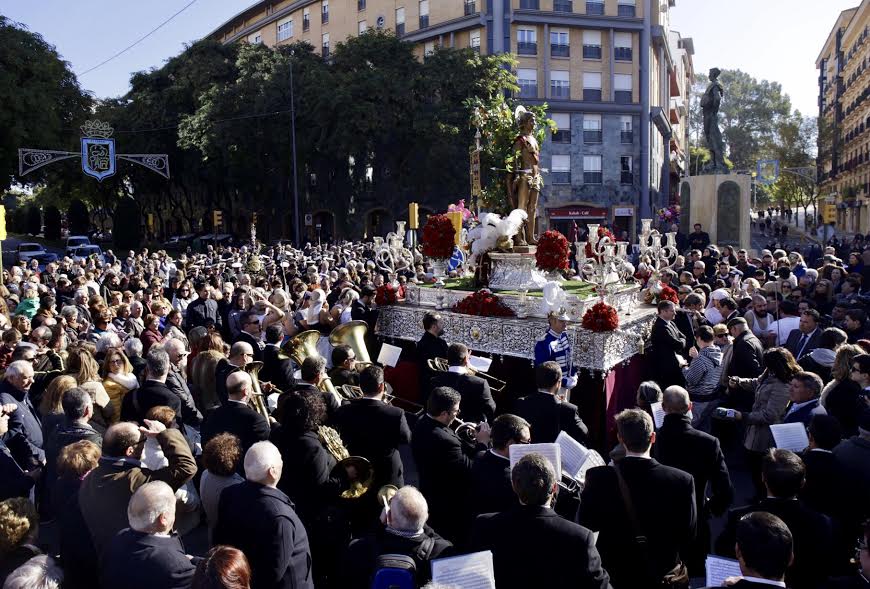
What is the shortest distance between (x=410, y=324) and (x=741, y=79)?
8022cm

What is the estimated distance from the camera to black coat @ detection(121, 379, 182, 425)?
6525mm

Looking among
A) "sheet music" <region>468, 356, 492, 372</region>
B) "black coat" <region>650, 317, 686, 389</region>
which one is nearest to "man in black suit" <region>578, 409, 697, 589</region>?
"sheet music" <region>468, 356, 492, 372</region>

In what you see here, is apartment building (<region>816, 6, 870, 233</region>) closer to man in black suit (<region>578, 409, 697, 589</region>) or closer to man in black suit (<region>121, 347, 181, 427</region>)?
man in black suit (<region>578, 409, 697, 589</region>)

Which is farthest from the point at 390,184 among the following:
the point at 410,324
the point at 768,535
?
the point at 768,535

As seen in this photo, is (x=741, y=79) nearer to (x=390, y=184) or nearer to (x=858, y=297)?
(x=390, y=184)

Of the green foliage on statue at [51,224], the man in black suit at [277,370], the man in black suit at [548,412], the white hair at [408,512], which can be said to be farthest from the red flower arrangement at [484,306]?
the green foliage on statue at [51,224]

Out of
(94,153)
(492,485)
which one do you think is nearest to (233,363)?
(492,485)

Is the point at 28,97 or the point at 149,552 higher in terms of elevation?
the point at 28,97

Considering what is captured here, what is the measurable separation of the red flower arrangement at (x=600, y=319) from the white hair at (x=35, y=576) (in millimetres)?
7017

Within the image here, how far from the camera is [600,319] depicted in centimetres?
935

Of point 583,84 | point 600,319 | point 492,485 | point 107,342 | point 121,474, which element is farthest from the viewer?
point 583,84

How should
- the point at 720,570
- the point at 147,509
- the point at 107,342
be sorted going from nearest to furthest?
1. the point at 720,570
2. the point at 147,509
3. the point at 107,342

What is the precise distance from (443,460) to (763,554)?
2608 mm

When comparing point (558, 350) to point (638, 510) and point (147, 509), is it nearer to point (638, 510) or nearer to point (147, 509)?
point (638, 510)
